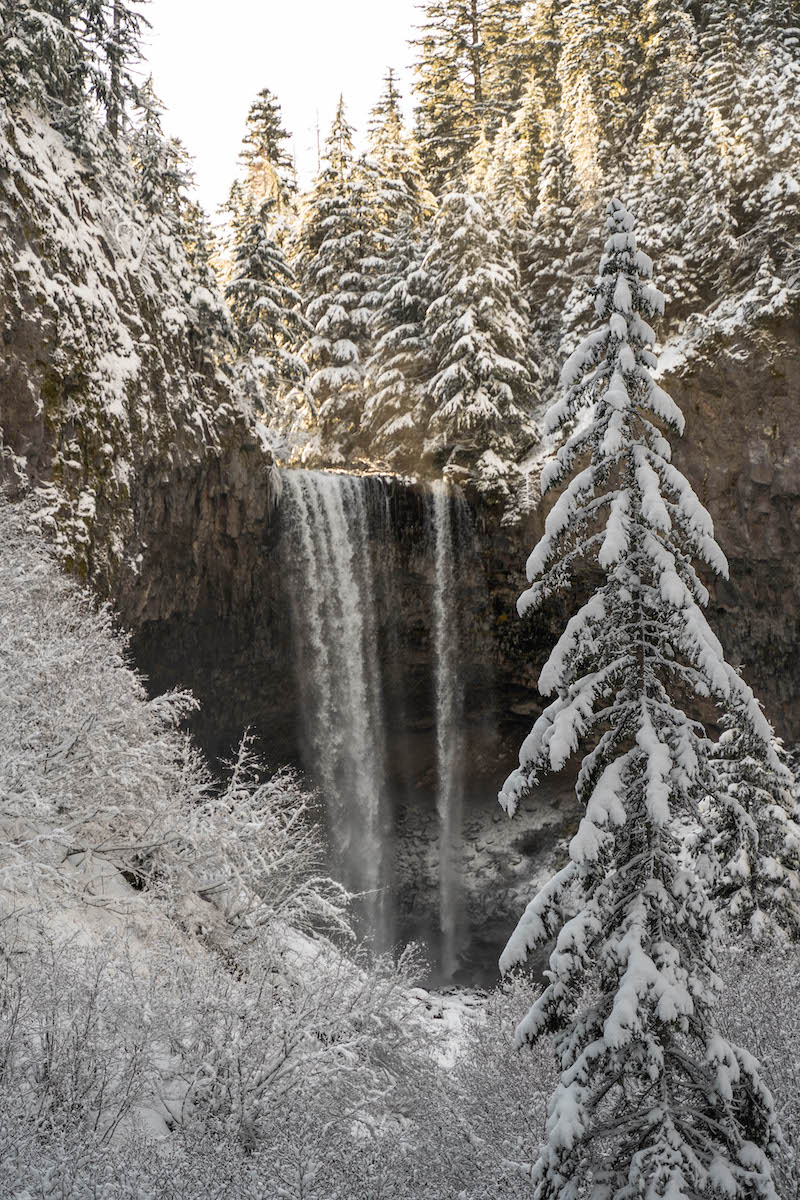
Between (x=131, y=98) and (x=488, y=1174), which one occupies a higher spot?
(x=131, y=98)

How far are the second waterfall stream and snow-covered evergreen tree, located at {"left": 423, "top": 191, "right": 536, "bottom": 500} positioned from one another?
6.53ft

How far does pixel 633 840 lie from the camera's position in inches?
288

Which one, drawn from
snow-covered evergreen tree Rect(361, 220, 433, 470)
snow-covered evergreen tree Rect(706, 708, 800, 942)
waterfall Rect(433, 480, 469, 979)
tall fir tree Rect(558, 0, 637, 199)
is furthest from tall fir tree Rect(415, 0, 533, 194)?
snow-covered evergreen tree Rect(706, 708, 800, 942)

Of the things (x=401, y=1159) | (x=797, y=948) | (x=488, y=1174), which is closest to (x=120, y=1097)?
(x=401, y=1159)

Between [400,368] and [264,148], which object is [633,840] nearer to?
[400,368]

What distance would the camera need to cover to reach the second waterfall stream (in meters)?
26.4

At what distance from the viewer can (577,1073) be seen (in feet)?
21.7

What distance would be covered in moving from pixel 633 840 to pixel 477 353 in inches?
931

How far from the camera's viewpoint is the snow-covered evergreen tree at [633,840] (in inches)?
251

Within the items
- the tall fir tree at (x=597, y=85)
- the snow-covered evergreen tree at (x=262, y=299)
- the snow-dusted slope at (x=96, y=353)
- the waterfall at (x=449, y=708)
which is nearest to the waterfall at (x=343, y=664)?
the waterfall at (x=449, y=708)

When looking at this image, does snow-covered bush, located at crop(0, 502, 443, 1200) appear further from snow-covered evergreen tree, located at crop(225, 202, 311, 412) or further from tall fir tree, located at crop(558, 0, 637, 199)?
tall fir tree, located at crop(558, 0, 637, 199)

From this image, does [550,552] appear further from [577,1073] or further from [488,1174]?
[488,1174]

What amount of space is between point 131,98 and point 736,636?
2294 cm

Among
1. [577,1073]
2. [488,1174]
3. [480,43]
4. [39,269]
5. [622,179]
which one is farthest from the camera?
[480,43]
